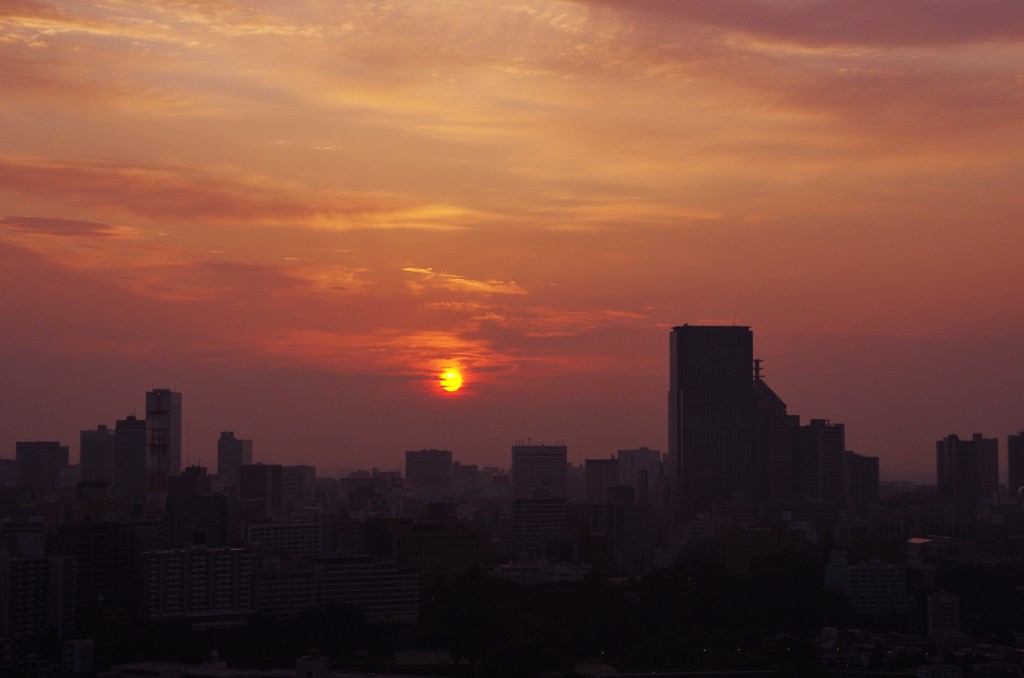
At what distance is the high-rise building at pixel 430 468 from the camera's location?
108 meters

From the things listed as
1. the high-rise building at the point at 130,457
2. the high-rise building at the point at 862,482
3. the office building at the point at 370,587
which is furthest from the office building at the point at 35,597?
the high-rise building at the point at 862,482

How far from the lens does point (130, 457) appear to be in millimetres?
76000

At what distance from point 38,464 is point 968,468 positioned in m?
47.6

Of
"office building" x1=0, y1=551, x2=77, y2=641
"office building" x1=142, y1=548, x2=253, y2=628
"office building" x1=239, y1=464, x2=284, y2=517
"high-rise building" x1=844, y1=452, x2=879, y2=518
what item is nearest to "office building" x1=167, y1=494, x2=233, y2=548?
"office building" x1=142, y1=548, x2=253, y2=628

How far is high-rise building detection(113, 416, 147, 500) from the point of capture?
2908 inches

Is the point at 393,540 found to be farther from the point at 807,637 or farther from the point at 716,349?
the point at 716,349

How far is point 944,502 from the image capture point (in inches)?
3120

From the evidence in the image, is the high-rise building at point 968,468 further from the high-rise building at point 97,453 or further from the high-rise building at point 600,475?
the high-rise building at point 97,453

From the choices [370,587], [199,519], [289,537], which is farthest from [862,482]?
[370,587]

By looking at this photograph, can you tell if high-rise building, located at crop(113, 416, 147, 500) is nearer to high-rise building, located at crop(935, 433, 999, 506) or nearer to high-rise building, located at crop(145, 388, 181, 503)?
high-rise building, located at crop(145, 388, 181, 503)

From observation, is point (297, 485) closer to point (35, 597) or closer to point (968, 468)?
point (968, 468)

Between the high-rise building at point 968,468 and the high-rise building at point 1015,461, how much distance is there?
110cm

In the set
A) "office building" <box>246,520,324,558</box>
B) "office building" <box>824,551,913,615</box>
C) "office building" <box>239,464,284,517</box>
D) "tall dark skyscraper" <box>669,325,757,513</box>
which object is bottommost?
"office building" <box>824,551,913,615</box>

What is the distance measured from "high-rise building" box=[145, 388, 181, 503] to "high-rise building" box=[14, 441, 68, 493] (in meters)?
6.92
